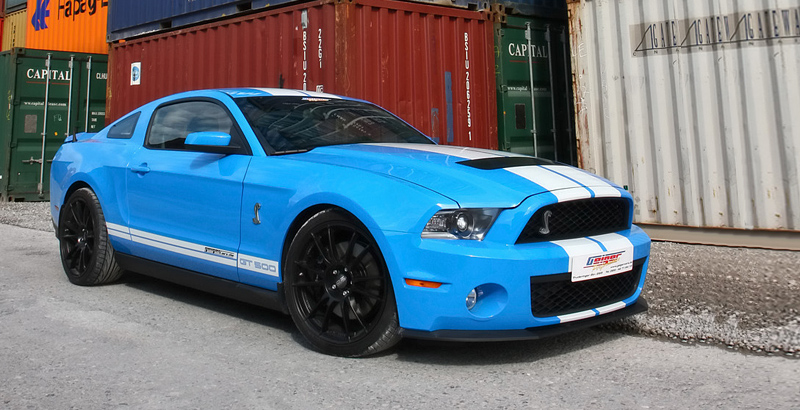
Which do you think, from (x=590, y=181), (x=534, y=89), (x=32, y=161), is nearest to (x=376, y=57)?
(x=534, y=89)

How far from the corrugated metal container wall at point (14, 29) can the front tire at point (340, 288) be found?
59.1ft

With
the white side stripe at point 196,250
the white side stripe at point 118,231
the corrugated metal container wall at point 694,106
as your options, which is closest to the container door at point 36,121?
the white side stripe at point 118,231

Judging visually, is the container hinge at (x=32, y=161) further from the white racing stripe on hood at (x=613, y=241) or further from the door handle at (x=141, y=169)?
the white racing stripe on hood at (x=613, y=241)

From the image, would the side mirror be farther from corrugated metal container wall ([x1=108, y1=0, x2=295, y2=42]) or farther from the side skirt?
corrugated metal container wall ([x1=108, y1=0, x2=295, y2=42])

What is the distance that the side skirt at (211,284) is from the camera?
3583mm

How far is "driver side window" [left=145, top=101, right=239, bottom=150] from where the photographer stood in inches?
164

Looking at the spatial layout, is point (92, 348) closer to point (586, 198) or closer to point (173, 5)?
point (586, 198)

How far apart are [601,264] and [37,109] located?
12386mm

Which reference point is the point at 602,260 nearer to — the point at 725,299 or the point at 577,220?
the point at 577,220

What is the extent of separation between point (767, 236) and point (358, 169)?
15.2 feet

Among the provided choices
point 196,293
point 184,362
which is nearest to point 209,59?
point 196,293

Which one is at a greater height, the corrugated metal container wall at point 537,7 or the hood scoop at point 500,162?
the corrugated metal container wall at point 537,7

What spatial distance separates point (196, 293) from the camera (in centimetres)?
489

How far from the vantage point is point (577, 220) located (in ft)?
10.7
